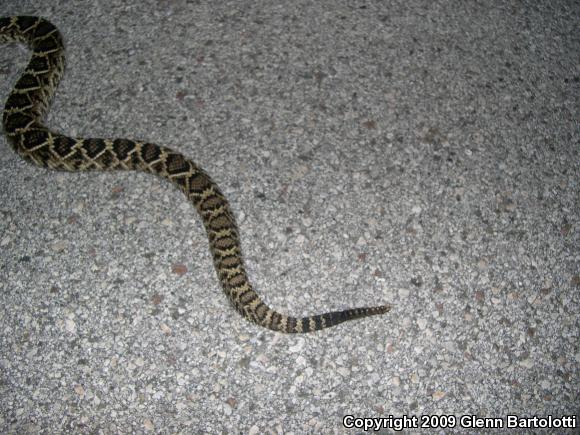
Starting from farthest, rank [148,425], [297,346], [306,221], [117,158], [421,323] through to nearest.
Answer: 1. [117,158]
2. [306,221]
3. [421,323]
4. [297,346]
5. [148,425]

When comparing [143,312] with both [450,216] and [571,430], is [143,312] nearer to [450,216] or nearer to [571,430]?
[450,216]

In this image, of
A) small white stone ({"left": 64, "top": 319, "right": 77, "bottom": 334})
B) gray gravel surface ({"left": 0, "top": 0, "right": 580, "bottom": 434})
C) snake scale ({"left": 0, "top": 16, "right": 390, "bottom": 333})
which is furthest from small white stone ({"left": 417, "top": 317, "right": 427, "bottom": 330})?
small white stone ({"left": 64, "top": 319, "right": 77, "bottom": 334})

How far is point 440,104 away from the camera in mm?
5816

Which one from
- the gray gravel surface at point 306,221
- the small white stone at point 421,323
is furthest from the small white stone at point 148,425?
the small white stone at point 421,323

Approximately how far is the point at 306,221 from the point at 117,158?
75.2 inches

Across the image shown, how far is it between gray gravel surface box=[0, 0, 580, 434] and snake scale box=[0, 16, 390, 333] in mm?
150

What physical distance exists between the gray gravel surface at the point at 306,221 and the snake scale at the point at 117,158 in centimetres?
15

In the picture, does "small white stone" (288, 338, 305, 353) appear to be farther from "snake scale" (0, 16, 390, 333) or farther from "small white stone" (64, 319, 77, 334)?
"small white stone" (64, 319, 77, 334)

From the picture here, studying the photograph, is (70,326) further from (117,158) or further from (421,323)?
(421,323)

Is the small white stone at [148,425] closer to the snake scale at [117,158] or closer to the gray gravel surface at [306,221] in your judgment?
the gray gravel surface at [306,221]

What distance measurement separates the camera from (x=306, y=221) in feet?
16.5

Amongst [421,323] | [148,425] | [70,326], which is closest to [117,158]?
[70,326]

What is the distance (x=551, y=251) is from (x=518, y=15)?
336 cm

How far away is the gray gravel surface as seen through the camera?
13.8ft
